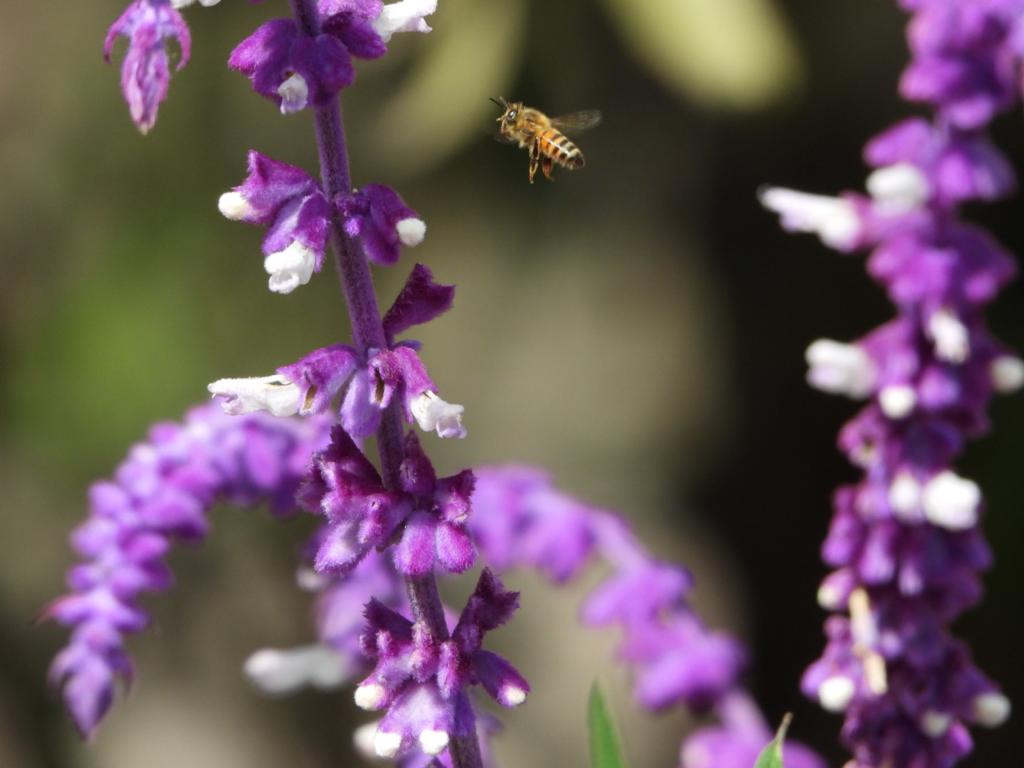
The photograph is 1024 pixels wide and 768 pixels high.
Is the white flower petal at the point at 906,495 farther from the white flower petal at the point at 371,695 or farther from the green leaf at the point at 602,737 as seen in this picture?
the white flower petal at the point at 371,695

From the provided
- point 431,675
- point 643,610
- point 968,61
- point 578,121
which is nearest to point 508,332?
point 578,121

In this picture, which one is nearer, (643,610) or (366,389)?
(366,389)

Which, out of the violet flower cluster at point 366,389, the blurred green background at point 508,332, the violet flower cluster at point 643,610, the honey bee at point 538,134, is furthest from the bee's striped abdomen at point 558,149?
the blurred green background at point 508,332

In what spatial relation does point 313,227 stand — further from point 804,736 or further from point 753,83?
point 804,736

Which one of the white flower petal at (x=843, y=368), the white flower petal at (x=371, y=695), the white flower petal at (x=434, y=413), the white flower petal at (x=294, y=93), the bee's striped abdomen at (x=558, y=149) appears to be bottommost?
the white flower petal at (x=371, y=695)

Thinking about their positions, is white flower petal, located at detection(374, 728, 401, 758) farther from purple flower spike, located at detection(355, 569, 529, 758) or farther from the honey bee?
the honey bee

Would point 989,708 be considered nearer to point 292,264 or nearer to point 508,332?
point 292,264

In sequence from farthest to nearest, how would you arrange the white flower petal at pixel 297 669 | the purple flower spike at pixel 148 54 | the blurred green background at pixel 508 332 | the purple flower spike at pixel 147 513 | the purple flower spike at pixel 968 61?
1. the blurred green background at pixel 508 332
2. the white flower petal at pixel 297 669
3. the purple flower spike at pixel 147 513
4. the purple flower spike at pixel 968 61
5. the purple flower spike at pixel 148 54
